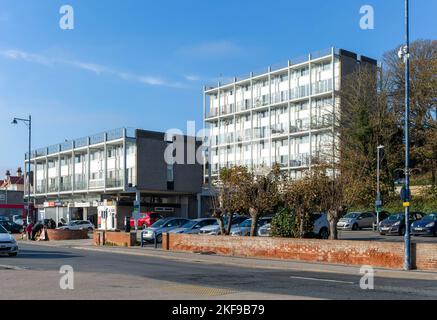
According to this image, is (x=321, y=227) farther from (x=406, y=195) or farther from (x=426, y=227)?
(x=406, y=195)

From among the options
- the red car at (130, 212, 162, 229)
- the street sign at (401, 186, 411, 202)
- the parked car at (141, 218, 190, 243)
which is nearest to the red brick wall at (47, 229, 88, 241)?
the parked car at (141, 218, 190, 243)

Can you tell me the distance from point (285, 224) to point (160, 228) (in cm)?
1059

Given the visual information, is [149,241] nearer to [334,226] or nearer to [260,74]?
[334,226]

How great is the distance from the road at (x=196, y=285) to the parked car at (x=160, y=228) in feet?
47.9

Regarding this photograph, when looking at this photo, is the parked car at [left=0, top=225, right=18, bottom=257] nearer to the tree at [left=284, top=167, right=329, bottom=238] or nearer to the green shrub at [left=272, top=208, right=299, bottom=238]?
the green shrub at [left=272, top=208, right=299, bottom=238]

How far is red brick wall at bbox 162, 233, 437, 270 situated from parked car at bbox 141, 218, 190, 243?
12.9ft

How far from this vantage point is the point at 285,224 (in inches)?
1013

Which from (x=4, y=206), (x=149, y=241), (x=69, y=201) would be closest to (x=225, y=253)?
(x=149, y=241)

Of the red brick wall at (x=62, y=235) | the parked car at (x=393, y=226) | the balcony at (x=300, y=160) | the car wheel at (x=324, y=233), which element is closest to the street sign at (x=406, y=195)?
the car wheel at (x=324, y=233)

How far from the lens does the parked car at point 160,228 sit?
33694 mm

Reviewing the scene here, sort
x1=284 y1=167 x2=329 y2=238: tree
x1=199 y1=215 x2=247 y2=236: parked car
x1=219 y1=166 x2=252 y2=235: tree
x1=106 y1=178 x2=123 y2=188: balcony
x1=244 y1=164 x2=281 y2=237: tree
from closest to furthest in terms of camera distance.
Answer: x1=284 y1=167 x2=329 y2=238: tree
x1=244 y1=164 x2=281 y2=237: tree
x1=219 y1=166 x2=252 y2=235: tree
x1=199 y1=215 x2=247 y2=236: parked car
x1=106 y1=178 x2=123 y2=188: balcony

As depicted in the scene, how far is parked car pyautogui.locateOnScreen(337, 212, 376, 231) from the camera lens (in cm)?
4662

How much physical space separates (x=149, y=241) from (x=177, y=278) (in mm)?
19439
